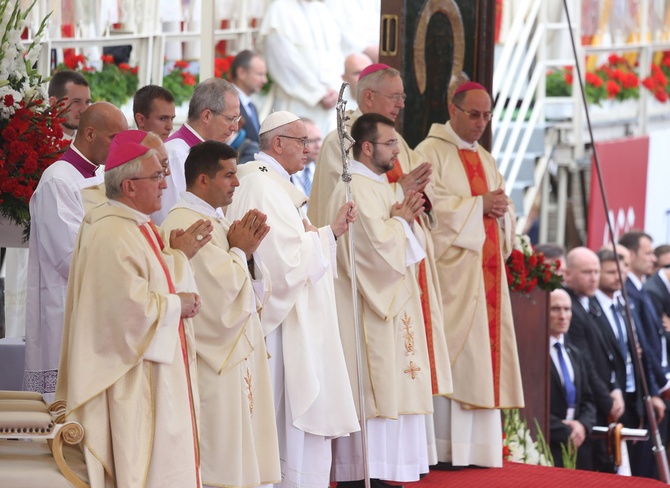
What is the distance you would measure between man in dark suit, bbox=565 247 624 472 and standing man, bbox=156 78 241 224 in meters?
4.60

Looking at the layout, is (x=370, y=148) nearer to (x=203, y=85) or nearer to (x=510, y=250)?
(x=203, y=85)

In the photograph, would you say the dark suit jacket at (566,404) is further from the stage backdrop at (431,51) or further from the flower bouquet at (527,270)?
the stage backdrop at (431,51)

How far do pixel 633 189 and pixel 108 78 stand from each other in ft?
21.6

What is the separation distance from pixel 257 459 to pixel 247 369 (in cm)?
40

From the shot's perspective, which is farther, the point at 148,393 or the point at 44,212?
the point at 44,212

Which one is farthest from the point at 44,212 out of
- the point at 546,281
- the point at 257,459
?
the point at 546,281

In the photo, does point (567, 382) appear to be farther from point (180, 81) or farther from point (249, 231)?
point (249, 231)

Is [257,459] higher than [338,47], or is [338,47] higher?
[338,47]

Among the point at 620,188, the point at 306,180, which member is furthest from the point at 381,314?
the point at 620,188

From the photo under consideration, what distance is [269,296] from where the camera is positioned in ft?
22.6

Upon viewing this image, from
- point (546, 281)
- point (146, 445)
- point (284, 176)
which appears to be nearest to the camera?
point (146, 445)

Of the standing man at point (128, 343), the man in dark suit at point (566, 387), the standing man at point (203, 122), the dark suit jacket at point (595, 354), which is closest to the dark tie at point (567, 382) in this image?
the man in dark suit at point (566, 387)

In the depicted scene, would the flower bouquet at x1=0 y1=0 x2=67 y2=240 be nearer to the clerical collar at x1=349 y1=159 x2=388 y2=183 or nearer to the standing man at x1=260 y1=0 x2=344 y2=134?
the clerical collar at x1=349 y1=159 x2=388 y2=183

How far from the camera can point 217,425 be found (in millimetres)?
6348
